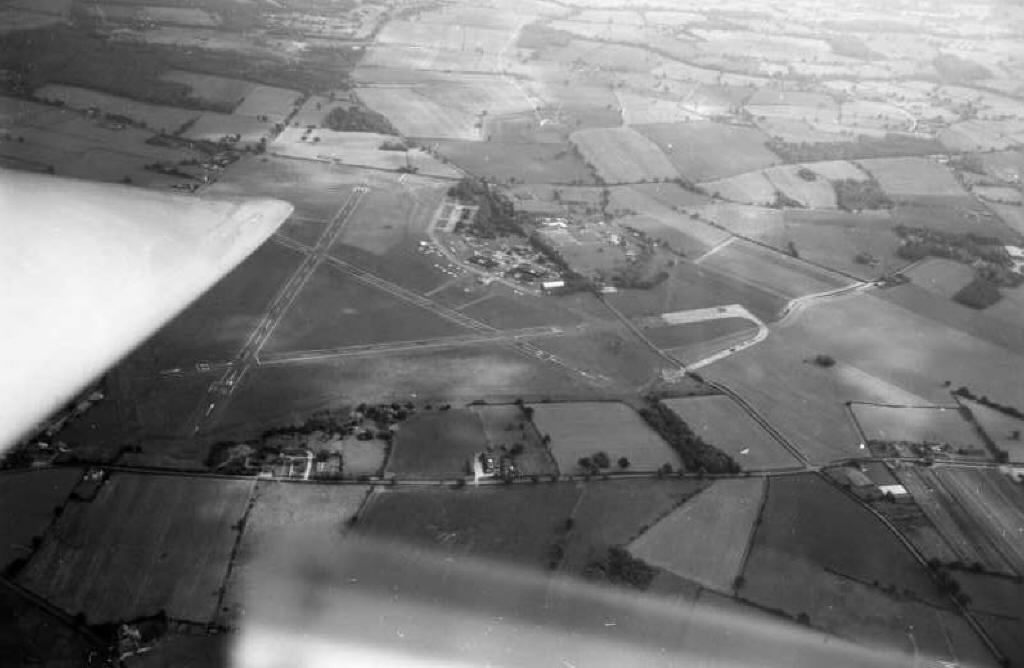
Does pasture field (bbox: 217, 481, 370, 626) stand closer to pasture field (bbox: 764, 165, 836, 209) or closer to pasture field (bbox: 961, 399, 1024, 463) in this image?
pasture field (bbox: 961, 399, 1024, 463)

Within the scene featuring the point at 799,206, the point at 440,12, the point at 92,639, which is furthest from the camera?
the point at 440,12

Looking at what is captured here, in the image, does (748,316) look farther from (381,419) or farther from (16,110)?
(16,110)

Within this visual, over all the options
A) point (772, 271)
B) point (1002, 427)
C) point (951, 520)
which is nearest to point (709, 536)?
point (951, 520)

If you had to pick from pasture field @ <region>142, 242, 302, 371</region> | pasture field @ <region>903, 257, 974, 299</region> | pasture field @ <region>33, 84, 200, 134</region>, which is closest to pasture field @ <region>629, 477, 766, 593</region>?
pasture field @ <region>142, 242, 302, 371</region>

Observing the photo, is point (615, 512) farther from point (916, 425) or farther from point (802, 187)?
point (802, 187)

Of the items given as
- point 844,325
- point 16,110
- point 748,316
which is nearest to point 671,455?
point 748,316

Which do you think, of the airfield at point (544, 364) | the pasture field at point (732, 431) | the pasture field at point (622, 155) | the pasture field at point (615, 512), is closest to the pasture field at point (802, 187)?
the airfield at point (544, 364)
